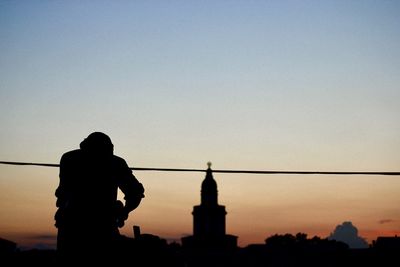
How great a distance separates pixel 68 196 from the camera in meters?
5.25

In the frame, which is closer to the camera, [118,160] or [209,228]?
[118,160]

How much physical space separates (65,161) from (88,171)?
0.90 feet

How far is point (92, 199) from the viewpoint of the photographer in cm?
521

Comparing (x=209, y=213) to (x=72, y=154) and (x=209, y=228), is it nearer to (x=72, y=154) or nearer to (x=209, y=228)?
(x=209, y=228)

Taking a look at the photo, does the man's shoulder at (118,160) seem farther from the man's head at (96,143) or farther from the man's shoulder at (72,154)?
the man's shoulder at (72,154)

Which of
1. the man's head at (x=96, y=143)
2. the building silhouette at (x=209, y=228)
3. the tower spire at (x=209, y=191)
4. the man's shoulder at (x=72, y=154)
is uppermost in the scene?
the tower spire at (x=209, y=191)

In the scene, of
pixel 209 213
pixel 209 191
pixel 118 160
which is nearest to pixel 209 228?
pixel 209 213

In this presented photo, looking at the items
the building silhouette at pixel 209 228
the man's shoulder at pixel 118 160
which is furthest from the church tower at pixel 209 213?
the man's shoulder at pixel 118 160

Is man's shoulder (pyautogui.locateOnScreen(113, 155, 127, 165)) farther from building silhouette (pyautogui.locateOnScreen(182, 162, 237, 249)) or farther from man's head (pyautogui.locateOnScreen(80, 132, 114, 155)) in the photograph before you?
building silhouette (pyautogui.locateOnScreen(182, 162, 237, 249))

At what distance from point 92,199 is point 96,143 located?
57 centimetres

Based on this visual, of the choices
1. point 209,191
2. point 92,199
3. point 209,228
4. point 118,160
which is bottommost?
point 92,199

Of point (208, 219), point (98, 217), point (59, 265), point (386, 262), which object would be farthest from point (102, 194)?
point (208, 219)

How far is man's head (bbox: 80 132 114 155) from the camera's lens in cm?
535

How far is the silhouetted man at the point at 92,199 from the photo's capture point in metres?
5.09
